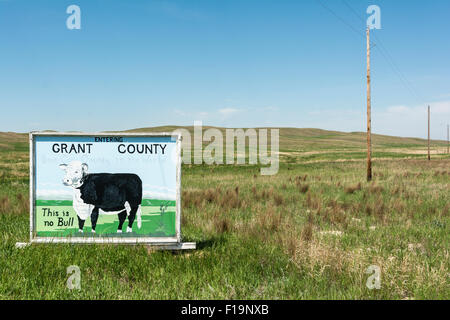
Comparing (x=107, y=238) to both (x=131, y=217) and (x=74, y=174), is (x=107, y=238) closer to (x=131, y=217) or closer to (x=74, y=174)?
(x=131, y=217)

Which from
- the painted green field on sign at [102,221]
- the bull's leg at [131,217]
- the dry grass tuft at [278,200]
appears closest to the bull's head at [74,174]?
the painted green field on sign at [102,221]

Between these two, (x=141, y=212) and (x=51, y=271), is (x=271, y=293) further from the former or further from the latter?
(x=51, y=271)

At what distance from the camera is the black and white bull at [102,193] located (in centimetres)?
511

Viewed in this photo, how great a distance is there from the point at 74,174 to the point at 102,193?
20.1 inches

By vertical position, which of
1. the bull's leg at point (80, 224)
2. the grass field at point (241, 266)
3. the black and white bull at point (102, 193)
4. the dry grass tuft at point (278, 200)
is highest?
the black and white bull at point (102, 193)

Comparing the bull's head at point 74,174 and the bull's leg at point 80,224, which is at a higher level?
the bull's head at point 74,174

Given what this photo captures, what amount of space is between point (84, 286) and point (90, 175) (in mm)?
1811

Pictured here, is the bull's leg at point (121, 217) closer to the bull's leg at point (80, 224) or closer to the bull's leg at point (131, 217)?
the bull's leg at point (131, 217)

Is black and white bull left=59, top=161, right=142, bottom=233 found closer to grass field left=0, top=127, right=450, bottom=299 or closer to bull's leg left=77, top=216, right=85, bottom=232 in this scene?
bull's leg left=77, top=216, right=85, bottom=232

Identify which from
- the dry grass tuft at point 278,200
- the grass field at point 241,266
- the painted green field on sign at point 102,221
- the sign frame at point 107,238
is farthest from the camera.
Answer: the dry grass tuft at point 278,200

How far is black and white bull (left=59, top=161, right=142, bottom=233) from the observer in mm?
5109

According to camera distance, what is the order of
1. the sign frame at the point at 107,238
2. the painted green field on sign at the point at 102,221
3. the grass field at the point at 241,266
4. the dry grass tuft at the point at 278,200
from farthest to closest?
the dry grass tuft at the point at 278,200
the painted green field on sign at the point at 102,221
the sign frame at the point at 107,238
the grass field at the point at 241,266

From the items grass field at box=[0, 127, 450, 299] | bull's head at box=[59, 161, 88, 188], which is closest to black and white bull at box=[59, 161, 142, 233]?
bull's head at box=[59, 161, 88, 188]
